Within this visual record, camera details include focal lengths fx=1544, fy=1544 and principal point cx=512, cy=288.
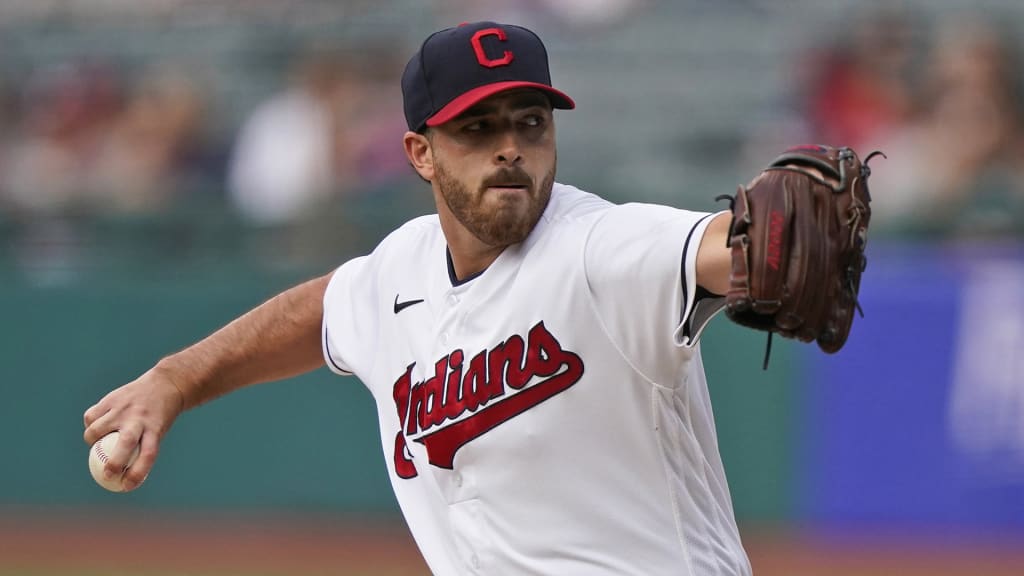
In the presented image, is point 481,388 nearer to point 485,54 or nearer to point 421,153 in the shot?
point 421,153

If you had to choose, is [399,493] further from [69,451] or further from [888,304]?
[69,451]

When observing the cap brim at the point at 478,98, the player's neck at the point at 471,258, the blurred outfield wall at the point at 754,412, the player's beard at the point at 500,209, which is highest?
the cap brim at the point at 478,98

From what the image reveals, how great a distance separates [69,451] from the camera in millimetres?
9711

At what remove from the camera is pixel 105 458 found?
3.18m

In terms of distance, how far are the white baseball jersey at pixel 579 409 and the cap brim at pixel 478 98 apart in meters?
0.22

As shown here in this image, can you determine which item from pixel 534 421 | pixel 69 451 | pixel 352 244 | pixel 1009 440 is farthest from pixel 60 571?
pixel 534 421

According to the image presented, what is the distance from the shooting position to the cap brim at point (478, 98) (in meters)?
3.01

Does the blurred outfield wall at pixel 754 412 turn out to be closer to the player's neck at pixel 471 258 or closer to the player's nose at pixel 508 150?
the player's neck at pixel 471 258

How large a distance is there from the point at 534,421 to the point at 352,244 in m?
6.27

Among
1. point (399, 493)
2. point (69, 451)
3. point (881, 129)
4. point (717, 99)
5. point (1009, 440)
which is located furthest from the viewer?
point (717, 99)

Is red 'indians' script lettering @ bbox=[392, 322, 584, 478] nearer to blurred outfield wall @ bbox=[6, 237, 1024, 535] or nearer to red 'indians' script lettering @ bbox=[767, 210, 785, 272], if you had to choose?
red 'indians' script lettering @ bbox=[767, 210, 785, 272]

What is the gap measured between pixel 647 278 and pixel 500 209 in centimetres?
43

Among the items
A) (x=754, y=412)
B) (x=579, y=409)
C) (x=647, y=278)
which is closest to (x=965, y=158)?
(x=754, y=412)

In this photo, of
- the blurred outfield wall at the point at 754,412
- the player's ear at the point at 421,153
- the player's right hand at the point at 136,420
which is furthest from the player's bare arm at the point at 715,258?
the blurred outfield wall at the point at 754,412
